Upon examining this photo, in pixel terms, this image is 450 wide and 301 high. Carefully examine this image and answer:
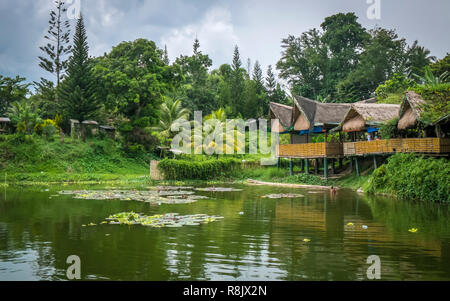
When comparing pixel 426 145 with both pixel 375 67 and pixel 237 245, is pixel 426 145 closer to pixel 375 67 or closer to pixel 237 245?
pixel 237 245

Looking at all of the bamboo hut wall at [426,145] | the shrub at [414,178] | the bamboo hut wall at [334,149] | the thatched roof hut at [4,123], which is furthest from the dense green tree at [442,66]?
the thatched roof hut at [4,123]

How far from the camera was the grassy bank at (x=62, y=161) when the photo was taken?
25781mm

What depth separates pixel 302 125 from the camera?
2598cm

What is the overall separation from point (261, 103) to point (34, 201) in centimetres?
3555

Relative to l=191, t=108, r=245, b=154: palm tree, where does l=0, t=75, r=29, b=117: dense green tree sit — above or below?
above

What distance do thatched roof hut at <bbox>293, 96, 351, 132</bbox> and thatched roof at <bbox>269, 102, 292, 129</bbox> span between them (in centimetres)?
145

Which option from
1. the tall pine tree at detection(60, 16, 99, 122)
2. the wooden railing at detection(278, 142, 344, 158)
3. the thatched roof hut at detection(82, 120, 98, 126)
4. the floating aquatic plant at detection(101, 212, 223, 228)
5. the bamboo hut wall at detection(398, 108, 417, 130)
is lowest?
the floating aquatic plant at detection(101, 212, 223, 228)

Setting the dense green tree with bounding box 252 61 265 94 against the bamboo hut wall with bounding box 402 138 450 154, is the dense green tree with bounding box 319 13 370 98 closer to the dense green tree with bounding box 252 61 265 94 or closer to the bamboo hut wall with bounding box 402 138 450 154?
the dense green tree with bounding box 252 61 265 94

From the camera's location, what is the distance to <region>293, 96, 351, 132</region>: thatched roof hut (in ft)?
79.2

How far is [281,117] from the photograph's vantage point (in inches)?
1110

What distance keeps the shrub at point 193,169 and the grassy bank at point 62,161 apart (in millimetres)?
2189

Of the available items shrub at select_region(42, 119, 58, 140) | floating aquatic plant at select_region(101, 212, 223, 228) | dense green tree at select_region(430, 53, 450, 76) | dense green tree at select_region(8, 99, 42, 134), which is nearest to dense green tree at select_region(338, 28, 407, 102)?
dense green tree at select_region(430, 53, 450, 76)

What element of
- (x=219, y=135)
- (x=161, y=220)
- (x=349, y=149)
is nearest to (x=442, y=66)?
(x=349, y=149)

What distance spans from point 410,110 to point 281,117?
1092 cm
